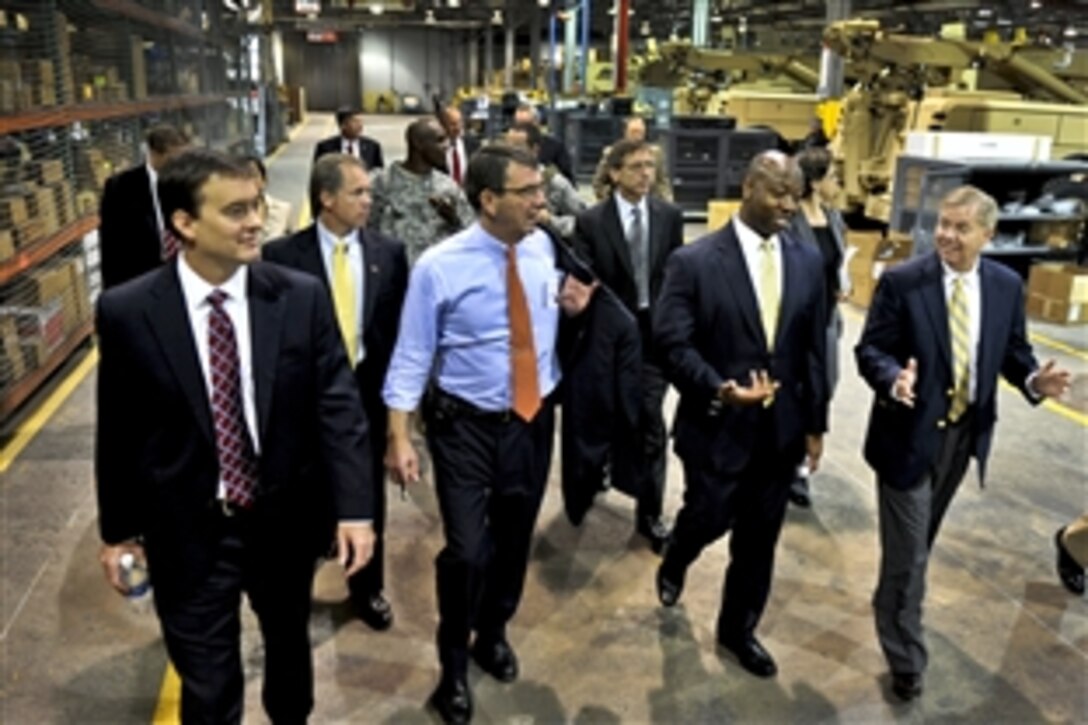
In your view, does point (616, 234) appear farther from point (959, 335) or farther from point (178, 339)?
point (178, 339)

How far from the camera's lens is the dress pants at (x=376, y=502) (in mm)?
3428

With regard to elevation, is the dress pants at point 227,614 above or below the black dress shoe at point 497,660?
Answer: above

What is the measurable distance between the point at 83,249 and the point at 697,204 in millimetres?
8548

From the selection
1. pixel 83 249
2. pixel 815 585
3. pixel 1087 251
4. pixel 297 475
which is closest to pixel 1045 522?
pixel 815 585

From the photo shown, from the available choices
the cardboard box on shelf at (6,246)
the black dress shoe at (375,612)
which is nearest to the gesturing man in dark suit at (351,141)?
the cardboard box on shelf at (6,246)

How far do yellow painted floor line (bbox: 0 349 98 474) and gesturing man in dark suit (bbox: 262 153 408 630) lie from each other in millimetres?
2908

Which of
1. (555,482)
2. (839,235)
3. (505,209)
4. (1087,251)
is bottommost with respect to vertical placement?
(555,482)

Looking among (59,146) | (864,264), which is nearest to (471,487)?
(59,146)

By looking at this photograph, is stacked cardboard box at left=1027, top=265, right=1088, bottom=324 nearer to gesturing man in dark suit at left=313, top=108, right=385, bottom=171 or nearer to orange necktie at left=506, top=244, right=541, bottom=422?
gesturing man in dark suit at left=313, top=108, right=385, bottom=171

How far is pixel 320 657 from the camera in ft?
11.2

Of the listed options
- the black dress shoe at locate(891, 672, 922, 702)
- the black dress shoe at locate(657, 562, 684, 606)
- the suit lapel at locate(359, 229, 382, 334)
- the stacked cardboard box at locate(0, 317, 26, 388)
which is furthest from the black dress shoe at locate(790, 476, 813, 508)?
the stacked cardboard box at locate(0, 317, 26, 388)

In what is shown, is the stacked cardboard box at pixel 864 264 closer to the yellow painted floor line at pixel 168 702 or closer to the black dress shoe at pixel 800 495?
the black dress shoe at pixel 800 495

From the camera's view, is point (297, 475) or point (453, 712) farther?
point (453, 712)

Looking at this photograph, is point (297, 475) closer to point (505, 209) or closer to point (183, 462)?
point (183, 462)
